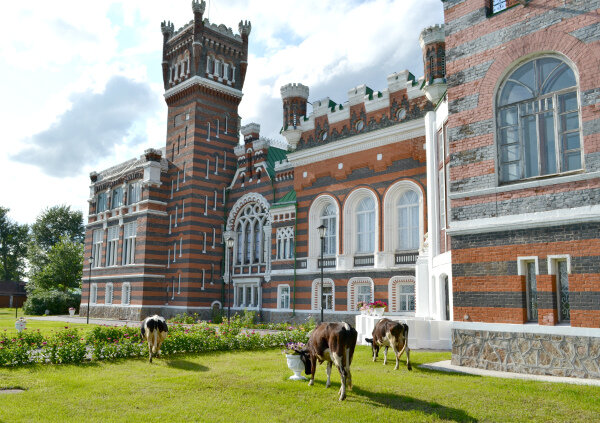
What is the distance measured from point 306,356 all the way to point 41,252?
216 feet

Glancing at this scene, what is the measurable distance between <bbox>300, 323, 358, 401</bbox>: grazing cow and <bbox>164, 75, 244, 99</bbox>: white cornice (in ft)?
107

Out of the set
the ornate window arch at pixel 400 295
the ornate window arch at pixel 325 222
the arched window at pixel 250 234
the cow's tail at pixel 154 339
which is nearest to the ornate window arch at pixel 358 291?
the ornate window arch at pixel 400 295

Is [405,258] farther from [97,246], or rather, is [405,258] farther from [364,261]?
[97,246]

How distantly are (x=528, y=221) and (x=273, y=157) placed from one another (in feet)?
88.3

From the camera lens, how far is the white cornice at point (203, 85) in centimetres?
3934

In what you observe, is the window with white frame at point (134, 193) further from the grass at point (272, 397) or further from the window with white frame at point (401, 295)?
the grass at point (272, 397)

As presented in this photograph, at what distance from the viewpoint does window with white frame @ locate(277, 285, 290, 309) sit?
32.1 meters

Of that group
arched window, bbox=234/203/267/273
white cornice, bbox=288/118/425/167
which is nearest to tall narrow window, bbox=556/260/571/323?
white cornice, bbox=288/118/425/167

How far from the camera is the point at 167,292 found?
130 feet

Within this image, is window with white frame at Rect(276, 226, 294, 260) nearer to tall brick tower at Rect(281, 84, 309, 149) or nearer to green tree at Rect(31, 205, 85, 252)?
tall brick tower at Rect(281, 84, 309, 149)

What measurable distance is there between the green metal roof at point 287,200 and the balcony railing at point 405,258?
829cm

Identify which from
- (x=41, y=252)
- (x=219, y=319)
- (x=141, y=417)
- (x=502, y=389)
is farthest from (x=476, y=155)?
(x=41, y=252)

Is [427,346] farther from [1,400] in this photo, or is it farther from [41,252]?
[41,252]

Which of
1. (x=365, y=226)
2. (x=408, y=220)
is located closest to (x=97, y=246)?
(x=365, y=226)
